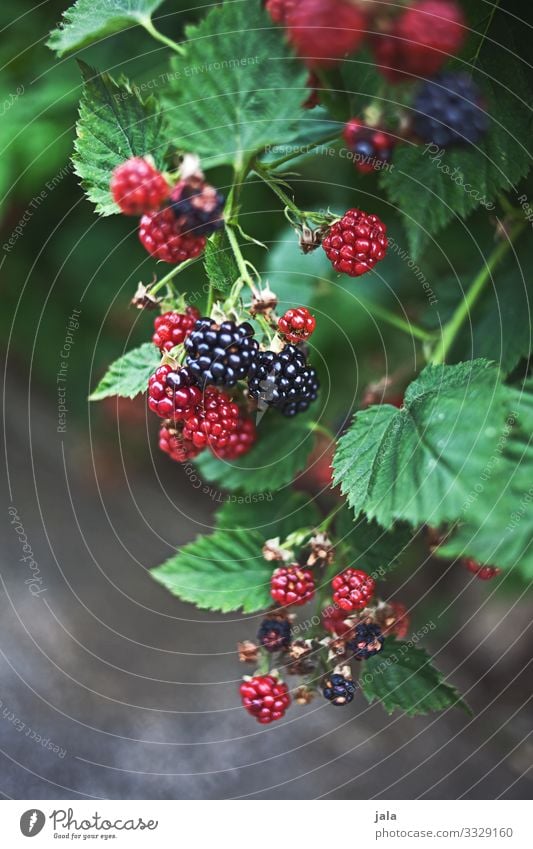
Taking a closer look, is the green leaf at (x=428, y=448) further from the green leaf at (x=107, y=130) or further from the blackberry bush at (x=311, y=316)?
the green leaf at (x=107, y=130)

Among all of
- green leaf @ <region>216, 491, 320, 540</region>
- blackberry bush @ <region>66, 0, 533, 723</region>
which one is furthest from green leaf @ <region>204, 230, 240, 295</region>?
green leaf @ <region>216, 491, 320, 540</region>

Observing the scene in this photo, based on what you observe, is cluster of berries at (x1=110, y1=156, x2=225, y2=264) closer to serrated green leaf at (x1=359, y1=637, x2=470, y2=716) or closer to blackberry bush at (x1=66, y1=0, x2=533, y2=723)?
blackberry bush at (x1=66, y1=0, x2=533, y2=723)

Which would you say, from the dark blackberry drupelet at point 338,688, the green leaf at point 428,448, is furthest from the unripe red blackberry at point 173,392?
the dark blackberry drupelet at point 338,688

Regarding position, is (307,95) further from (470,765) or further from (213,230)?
(470,765)

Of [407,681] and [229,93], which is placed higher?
[229,93]

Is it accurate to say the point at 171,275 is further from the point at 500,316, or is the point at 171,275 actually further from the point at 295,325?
the point at 500,316

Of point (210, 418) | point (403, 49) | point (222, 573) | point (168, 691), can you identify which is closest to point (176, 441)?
point (210, 418)

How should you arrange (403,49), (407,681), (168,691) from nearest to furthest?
(403,49), (407,681), (168,691)
